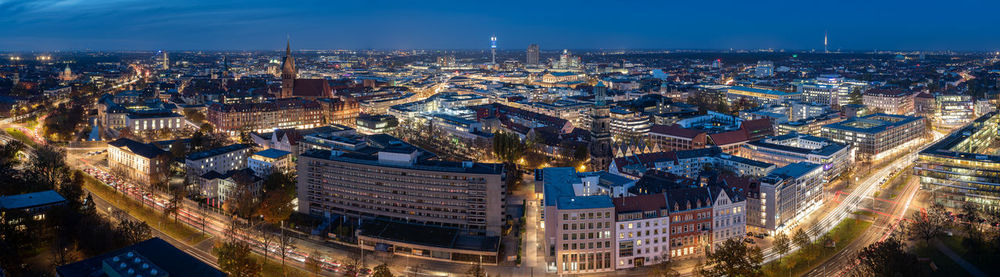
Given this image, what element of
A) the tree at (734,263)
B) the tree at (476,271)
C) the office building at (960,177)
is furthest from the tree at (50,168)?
the office building at (960,177)

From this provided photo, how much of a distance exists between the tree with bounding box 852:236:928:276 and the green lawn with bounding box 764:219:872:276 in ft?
6.50

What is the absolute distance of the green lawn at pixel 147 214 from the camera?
31.6m

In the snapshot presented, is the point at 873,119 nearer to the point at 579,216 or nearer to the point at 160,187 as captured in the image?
the point at 579,216

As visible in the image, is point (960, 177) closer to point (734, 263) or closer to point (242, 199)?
point (734, 263)

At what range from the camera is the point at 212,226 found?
3331 cm

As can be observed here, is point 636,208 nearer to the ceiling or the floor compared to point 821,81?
nearer to the floor

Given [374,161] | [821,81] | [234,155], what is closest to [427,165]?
[374,161]

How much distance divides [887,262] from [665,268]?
7952 millimetres

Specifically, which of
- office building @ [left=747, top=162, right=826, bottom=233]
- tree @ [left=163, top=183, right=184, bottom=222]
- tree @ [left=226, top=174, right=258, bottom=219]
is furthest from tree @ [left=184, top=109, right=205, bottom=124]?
office building @ [left=747, top=162, right=826, bottom=233]

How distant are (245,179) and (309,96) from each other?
39.9m

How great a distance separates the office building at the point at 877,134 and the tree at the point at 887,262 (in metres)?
28.0

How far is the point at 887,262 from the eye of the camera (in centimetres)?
2348

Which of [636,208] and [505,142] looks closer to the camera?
[636,208]

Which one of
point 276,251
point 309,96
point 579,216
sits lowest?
point 276,251
